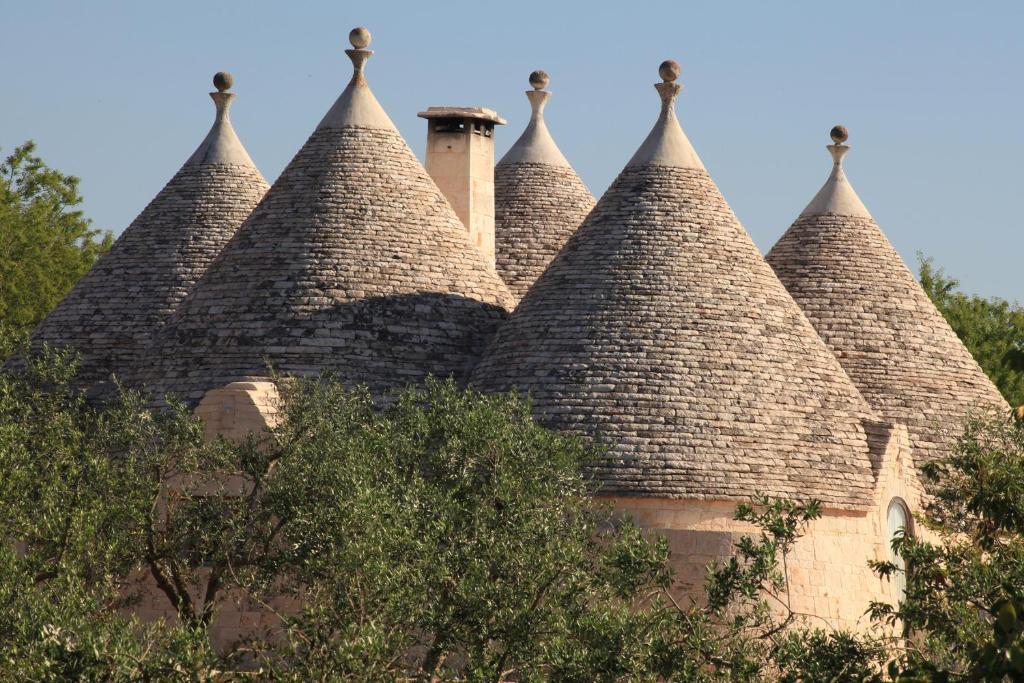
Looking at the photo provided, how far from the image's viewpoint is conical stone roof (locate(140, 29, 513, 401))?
24.2 m

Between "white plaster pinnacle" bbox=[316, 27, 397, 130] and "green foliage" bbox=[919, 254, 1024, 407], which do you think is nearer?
"white plaster pinnacle" bbox=[316, 27, 397, 130]

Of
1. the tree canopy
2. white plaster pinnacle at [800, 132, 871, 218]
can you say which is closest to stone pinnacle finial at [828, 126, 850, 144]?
white plaster pinnacle at [800, 132, 871, 218]

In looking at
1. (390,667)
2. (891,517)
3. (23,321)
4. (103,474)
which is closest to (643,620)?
(390,667)

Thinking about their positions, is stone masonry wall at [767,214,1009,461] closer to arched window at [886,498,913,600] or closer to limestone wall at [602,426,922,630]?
arched window at [886,498,913,600]

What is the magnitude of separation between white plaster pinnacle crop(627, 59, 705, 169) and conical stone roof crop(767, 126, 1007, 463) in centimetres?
329

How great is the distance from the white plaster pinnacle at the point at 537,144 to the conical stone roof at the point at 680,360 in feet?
20.4

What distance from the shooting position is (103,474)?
19.1 meters

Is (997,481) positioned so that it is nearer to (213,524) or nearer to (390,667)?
(390,667)

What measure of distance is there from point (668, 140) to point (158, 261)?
23.2 feet

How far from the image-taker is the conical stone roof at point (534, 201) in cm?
2952

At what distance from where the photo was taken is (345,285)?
80.8ft

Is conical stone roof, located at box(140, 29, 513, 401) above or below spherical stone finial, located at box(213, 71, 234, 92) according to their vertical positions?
below

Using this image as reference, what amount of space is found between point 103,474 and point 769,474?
282 inches

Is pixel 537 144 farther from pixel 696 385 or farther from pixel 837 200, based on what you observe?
pixel 696 385
